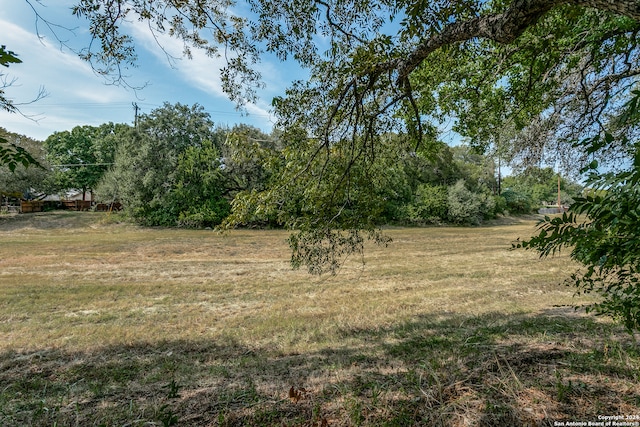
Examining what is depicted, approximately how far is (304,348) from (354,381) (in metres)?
1.52

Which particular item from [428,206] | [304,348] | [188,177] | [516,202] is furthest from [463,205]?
[304,348]

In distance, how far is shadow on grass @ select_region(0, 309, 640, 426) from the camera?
214 cm

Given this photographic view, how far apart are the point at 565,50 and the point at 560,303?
14.7ft

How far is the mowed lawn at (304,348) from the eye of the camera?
2260mm

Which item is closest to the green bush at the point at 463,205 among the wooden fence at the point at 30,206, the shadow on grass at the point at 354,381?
the shadow on grass at the point at 354,381

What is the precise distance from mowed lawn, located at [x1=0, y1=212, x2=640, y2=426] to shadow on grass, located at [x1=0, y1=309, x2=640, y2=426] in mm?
16

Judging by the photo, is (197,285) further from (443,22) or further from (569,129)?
(569,129)

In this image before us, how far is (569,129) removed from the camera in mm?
5996

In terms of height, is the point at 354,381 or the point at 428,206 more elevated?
the point at 428,206

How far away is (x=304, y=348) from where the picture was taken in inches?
172

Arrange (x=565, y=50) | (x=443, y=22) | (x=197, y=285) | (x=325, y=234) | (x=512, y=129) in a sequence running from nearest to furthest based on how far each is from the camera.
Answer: (x=443, y=22) < (x=325, y=234) < (x=565, y=50) < (x=512, y=129) < (x=197, y=285)

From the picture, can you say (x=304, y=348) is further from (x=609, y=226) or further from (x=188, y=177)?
(x=188, y=177)

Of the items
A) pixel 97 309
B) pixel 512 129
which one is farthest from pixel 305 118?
pixel 97 309

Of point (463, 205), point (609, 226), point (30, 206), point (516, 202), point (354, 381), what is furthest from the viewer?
point (516, 202)
